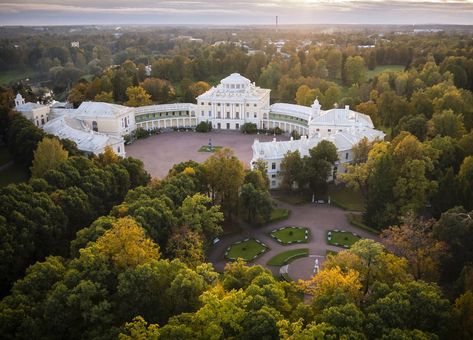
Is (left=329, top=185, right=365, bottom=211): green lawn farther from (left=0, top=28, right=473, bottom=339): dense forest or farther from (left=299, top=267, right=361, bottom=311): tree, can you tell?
(left=299, top=267, right=361, bottom=311): tree

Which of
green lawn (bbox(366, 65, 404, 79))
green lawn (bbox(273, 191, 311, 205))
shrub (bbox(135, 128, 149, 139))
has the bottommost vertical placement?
green lawn (bbox(273, 191, 311, 205))

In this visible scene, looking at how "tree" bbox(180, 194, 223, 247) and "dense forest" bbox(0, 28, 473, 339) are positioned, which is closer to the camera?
"dense forest" bbox(0, 28, 473, 339)

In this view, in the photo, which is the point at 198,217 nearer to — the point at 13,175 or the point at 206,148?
the point at 13,175

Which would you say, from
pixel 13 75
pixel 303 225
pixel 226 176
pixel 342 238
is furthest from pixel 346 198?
pixel 13 75

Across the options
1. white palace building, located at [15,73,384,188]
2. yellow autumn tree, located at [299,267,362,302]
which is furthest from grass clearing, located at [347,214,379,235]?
yellow autumn tree, located at [299,267,362,302]

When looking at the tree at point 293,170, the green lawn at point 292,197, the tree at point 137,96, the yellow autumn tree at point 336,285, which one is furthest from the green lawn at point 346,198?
the tree at point 137,96

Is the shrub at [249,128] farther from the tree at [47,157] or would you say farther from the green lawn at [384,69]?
the green lawn at [384,69]
